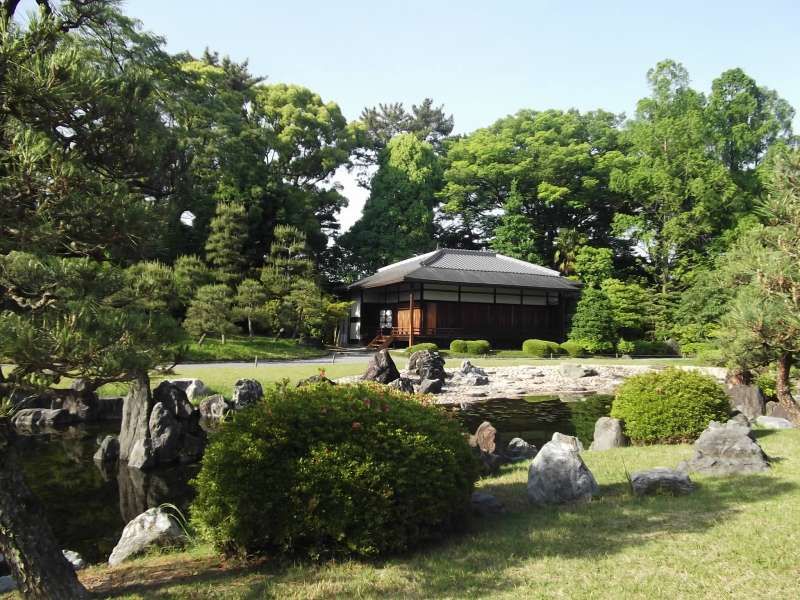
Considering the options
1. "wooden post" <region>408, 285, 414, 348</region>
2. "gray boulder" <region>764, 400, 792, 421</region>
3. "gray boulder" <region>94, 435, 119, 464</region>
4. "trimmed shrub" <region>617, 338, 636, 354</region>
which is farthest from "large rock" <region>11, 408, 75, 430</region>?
"trimmed shrub" <region>617, 338, 636, 354</region>

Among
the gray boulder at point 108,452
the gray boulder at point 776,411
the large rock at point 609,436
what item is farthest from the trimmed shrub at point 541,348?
the gray boulder at point 108,452

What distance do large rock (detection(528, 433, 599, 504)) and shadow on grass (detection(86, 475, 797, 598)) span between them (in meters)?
0.16

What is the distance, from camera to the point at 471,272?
30875 millimetres

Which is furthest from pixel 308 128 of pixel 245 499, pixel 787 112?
pixel 245 499

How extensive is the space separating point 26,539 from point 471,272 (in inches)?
1118

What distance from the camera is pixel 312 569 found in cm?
404

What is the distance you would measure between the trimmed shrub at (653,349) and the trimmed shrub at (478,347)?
8391mm

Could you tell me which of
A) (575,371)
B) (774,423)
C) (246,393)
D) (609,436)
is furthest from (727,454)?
(575,371)

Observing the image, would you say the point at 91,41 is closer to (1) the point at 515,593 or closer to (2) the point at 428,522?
(2) the point at 428,522

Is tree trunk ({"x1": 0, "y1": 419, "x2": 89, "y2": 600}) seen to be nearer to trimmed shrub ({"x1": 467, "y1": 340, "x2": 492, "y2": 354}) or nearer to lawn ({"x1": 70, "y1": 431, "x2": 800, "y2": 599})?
lawn ({"x1": 70, "y1": 431, "x2": 800, "y2": 599})

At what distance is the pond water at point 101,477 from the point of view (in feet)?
21.4

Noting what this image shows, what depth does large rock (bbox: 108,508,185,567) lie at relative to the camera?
5141 mm

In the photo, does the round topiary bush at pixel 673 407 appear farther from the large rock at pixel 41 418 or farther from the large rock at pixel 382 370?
the large rock at pixel 41 418

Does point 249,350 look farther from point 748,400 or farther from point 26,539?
point 26,539
